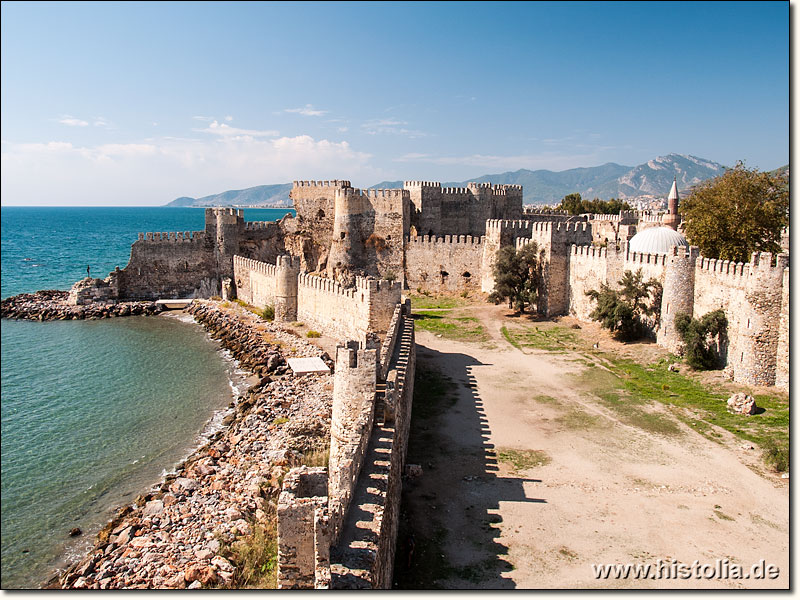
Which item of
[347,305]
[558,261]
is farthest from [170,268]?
[558,261]

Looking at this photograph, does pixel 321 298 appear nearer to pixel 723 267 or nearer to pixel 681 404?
pixel 681 404

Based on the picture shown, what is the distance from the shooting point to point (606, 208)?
58906 millimetres

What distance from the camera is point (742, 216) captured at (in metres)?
24.6

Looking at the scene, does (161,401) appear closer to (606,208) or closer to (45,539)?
(45,539)

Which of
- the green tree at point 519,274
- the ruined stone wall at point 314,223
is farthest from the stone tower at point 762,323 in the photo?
the ruined stone wall at point 314,223

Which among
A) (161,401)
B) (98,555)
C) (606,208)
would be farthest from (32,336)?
(606,208)

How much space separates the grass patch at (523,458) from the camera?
41.6ft

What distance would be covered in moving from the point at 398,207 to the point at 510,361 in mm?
14921

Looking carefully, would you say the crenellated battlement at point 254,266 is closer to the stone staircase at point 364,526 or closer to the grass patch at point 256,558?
the grass patch at point 256,558

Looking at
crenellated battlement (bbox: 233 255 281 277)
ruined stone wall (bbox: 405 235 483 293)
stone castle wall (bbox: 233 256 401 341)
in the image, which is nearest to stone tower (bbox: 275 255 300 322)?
stone castle wall (bbox: 233 256 401 341)

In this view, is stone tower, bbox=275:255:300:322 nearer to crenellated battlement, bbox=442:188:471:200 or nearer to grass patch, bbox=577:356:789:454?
crenellated battlement, bbox=442:188:471:200

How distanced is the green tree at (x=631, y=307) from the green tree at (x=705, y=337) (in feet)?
10.5

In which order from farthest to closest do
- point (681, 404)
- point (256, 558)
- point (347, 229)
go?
1. point (347, 229)
2. point (681, 404)
3. point (256, 558)

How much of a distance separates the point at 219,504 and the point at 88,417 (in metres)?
7.01
